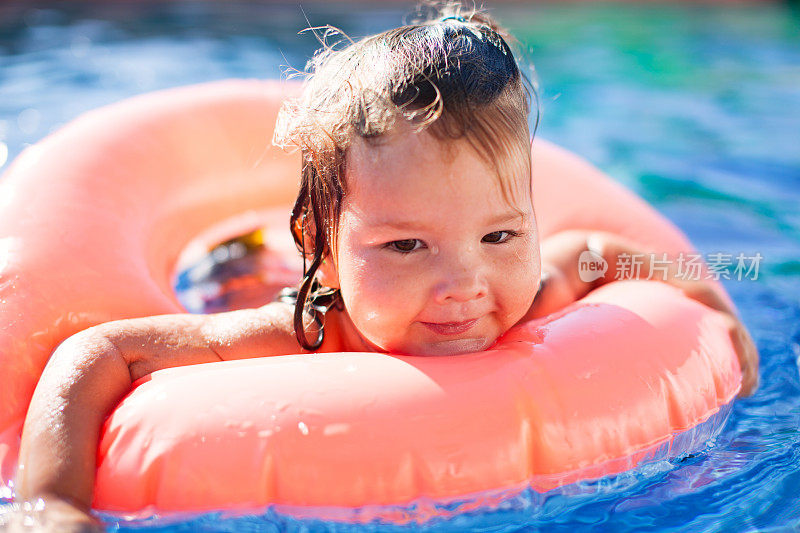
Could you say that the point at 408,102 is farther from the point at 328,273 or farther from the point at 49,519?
the point at 49,519

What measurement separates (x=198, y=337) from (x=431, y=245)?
623 millimetres

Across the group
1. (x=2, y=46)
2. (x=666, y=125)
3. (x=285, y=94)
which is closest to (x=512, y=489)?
(x=285, y=94)

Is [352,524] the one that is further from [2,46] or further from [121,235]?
[2,46]

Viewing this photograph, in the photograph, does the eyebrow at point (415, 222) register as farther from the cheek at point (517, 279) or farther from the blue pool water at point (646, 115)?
the blue pool water at point (646, 115)

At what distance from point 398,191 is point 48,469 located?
2.81ft

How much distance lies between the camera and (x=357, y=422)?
1.59 m

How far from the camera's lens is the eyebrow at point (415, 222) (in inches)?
66.3

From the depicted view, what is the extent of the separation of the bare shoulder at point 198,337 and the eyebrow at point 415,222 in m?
0.46

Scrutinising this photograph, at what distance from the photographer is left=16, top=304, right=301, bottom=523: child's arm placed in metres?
1.56

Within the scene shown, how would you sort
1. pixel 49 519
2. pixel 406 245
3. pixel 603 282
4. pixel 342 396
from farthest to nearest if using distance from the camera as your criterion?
1. pixel 603 282
2. pixel 406 245
3. pixel 342 396
4. pixel 49 519

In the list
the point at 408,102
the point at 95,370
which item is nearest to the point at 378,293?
the point at 408,102

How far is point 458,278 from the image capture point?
1683 mm

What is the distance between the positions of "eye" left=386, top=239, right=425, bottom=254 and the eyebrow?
0.04 meters

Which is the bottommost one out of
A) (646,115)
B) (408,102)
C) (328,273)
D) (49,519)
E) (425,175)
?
(49,519)
